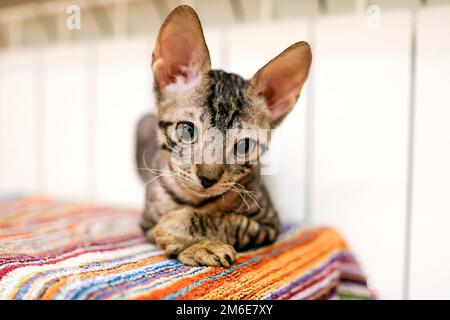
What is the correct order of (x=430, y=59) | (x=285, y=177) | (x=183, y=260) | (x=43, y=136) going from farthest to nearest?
(x=43, y=136), (x=285, y=177), (x=430, y=59), (x=183, y=260)

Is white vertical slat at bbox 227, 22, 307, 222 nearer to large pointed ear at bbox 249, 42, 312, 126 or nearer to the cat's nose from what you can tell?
large pointed ear at bbox 249, 42, 312, 126

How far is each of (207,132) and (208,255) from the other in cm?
21

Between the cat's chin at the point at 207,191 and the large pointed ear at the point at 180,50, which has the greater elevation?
the large pointed ear at the point at 180,50

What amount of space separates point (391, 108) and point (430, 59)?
0.15 metres

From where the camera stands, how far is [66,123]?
1554 millimetres

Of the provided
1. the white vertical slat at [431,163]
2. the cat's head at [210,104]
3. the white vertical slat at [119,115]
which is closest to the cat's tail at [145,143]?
the white vertical slat at [119,115]

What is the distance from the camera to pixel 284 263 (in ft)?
2.88

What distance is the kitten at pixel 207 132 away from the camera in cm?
79

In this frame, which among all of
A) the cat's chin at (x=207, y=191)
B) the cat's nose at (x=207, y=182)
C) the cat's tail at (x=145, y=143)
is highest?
the cat's tail at (x=145, y=143)

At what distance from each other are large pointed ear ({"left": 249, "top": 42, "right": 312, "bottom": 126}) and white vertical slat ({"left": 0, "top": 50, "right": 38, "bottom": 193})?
1.05m

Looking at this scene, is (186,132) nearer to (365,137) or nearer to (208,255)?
(208,255)

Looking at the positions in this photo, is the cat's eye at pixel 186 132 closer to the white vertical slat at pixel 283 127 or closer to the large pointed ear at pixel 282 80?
the large pointed ear at pixel 282 80
